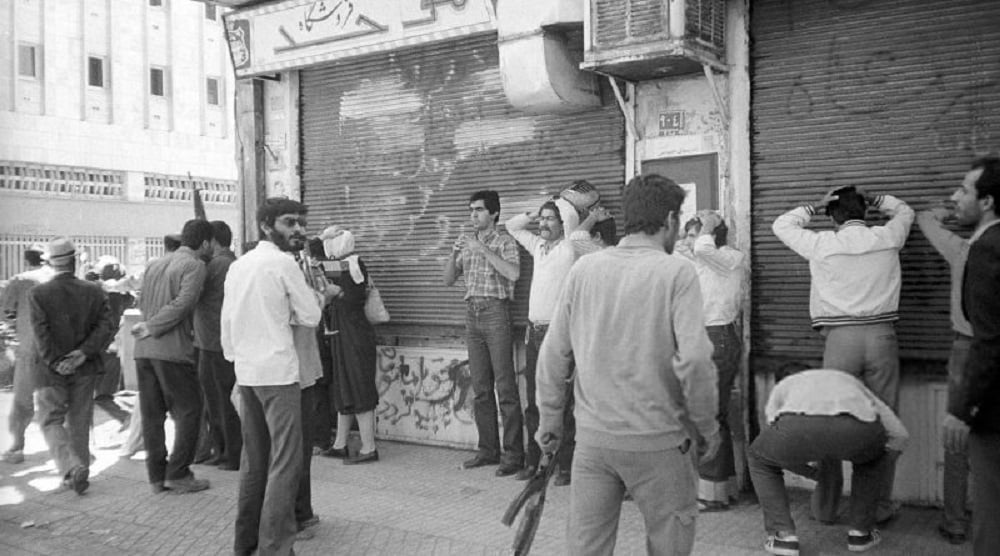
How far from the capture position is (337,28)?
8492 millimetres

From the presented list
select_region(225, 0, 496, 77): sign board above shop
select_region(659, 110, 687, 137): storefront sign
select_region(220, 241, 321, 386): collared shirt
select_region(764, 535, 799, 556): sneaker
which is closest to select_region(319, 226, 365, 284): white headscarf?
select_region(225, 0, 496, 77): sign board above shop

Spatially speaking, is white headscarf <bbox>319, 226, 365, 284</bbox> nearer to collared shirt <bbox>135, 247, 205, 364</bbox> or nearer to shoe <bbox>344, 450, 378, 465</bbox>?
collared shirt <bbox>135, 247, 205, 364</bbox>

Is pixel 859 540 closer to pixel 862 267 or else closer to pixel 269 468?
pixel 862 267

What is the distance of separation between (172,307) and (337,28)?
3053 millimetres

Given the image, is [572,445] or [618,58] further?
[572,445]

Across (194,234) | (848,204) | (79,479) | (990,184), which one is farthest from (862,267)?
(79,479)

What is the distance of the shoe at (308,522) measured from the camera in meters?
5.87

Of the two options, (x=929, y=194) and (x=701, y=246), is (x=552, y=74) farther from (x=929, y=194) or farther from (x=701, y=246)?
(x=929, y=194)

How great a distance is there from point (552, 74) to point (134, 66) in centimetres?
2394

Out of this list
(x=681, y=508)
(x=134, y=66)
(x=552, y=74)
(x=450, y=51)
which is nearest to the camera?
(x=681, y=508)

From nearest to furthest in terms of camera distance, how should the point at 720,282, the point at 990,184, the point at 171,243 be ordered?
1. the point at 990,184
2. the point at 720,282
3. the point at 171,243

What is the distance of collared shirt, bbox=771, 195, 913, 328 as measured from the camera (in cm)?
540

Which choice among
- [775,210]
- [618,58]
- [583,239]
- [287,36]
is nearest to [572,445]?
[583,239]

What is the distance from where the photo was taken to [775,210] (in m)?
6.35
